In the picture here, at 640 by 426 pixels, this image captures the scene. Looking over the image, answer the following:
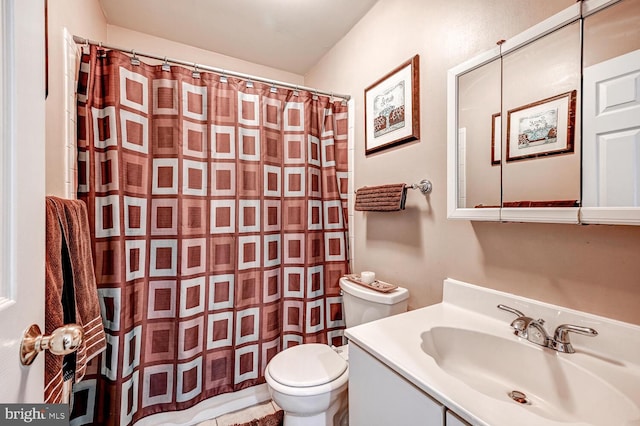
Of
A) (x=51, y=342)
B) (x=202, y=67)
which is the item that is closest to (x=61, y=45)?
(x=202, y=67)

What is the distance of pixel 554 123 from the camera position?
816 millimetres

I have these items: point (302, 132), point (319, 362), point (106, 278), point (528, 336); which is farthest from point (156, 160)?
point (528, 336)

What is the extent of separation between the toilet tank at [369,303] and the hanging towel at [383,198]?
43 cm

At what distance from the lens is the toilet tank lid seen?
4.12 feet

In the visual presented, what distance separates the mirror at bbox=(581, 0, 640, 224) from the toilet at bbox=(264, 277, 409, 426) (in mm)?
823

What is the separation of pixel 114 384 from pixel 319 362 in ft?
3.16

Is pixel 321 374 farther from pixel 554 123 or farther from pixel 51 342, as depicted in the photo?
pixel 554 123

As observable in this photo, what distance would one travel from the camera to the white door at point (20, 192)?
0.40 metres

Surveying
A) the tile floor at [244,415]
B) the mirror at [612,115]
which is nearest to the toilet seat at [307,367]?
the tile floor at [244,415]

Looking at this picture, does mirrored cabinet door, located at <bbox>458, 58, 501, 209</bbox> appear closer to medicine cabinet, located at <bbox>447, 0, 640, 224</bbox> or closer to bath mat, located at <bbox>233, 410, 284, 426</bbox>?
medicine cabinet, located at <bbox>447, 0, 640, 224</bbox>

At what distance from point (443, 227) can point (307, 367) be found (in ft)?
3.02

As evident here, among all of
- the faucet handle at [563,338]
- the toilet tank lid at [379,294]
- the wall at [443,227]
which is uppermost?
the wall at [443,227]

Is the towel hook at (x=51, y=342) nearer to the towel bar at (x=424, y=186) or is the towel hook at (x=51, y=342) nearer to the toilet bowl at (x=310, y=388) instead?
the toilet bowl at (x=310, y=388)

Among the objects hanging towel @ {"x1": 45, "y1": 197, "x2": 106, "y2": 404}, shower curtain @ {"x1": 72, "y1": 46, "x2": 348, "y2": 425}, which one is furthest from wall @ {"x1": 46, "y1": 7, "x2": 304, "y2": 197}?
hanging towel @ {"x1": 45, "y1": 197, "x2": 106, "y2": 404}
